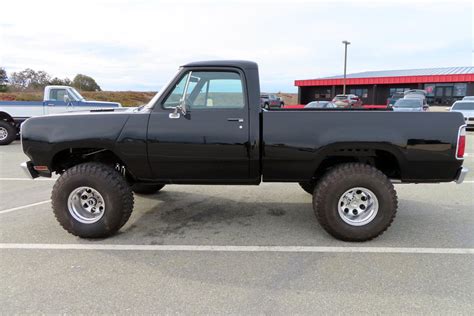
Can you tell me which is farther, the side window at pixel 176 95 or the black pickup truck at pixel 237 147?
the side window at pixel 176 95

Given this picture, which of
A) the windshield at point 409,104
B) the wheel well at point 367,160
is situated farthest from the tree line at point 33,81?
the wheel well at point 367,160

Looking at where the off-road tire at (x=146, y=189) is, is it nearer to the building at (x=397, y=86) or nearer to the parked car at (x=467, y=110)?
the parked car at (x=467, y=110)

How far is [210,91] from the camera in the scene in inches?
159

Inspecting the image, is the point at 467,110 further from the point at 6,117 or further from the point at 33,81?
the point at 33,81

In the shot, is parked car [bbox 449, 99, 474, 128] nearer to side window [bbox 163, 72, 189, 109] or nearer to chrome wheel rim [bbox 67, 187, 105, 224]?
side window [bbox 163, 72, 189, 109]

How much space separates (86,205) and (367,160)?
353cm

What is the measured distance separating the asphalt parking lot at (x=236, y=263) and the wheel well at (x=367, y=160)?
2.43ft

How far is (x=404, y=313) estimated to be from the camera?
104 inches

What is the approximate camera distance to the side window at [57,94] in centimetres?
1365

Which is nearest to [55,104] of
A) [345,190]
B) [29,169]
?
[29,169]

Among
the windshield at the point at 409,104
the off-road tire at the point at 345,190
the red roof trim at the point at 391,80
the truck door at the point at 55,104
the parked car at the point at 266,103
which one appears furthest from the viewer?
the red roof trim at the point at 391,80

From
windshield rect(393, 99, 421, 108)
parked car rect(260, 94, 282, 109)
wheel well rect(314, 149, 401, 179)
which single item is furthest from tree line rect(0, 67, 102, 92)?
wheel well rect(314, 149, 401, 179)

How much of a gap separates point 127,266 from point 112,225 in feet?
2.48

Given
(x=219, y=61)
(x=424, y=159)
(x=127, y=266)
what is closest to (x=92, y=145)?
(x=127, y=266)
